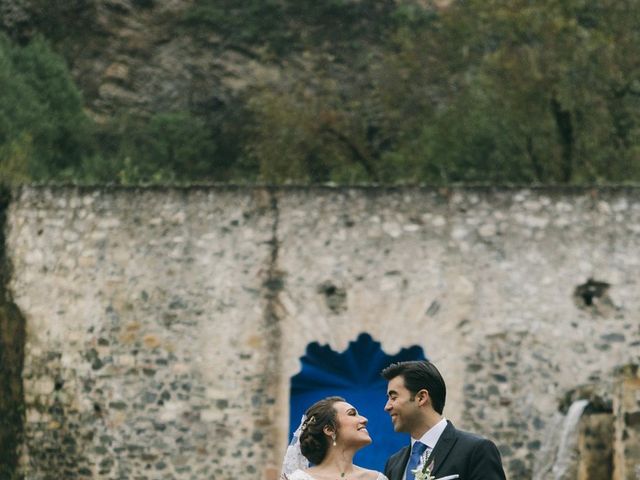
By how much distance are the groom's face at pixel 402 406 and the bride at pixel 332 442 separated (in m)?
0.41

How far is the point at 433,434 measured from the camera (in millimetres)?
6117

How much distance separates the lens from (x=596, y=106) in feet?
69.6

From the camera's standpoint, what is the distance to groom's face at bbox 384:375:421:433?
20.1 ft

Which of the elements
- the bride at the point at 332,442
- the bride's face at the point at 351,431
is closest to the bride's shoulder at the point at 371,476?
the bride at the point at 332,442

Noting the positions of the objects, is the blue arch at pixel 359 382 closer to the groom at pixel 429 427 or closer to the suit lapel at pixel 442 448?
the groom at pixel 429 427

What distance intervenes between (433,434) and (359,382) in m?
7.72

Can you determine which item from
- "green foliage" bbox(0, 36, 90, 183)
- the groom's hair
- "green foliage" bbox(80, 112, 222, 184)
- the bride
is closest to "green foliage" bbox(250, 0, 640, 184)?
"green foliage" bbox(80, 112, 222, 184)

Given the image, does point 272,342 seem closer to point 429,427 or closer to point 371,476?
point 371,476

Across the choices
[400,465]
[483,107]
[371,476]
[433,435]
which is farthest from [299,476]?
[483,107]

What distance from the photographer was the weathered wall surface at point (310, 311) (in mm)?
13688

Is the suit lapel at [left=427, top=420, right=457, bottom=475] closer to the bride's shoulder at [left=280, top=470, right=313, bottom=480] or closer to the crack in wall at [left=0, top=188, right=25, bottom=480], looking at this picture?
the bride's shoulder at [left=280, top=470, right=313, bottom=480]

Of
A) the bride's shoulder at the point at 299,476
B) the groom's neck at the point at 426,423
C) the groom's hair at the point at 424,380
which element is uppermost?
the groom's hair at the point at 424,380

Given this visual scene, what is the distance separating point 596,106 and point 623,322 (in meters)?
8.04

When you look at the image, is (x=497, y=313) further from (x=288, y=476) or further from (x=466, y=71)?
(x=466, y=71)
